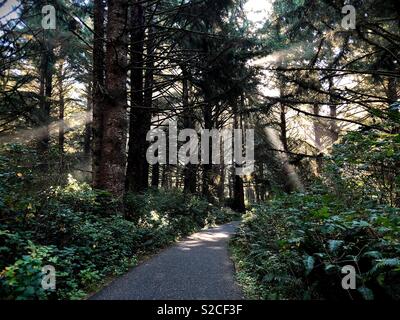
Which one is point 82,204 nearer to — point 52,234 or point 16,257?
point 52,234

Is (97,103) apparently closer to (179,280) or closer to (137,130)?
(137,130)

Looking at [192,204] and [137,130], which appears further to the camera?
[192,204]

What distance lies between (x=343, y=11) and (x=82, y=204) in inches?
300

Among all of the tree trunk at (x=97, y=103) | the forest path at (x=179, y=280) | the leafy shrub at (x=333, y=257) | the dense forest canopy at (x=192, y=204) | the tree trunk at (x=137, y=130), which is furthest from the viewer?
the tree trunk at (x=137, y=130)

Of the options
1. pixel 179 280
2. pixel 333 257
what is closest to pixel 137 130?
pixel 179 280

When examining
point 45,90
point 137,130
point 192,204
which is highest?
point 45,90

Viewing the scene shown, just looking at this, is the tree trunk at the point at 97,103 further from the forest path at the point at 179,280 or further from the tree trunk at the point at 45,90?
the forest path at the point at 179,280

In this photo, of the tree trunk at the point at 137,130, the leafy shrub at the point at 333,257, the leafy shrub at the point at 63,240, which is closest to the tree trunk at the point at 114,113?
the leafy shrub at the point at 63,240

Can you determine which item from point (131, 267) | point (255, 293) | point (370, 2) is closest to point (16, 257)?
point (131, 267)

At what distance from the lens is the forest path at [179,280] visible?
4871mm

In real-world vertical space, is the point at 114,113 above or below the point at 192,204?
above

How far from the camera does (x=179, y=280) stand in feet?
18.8

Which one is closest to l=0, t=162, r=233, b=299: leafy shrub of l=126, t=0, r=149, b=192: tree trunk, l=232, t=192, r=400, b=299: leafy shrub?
l=232, t=192, r=400, b=299: leafy shrub

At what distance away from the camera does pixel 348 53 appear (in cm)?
1020
